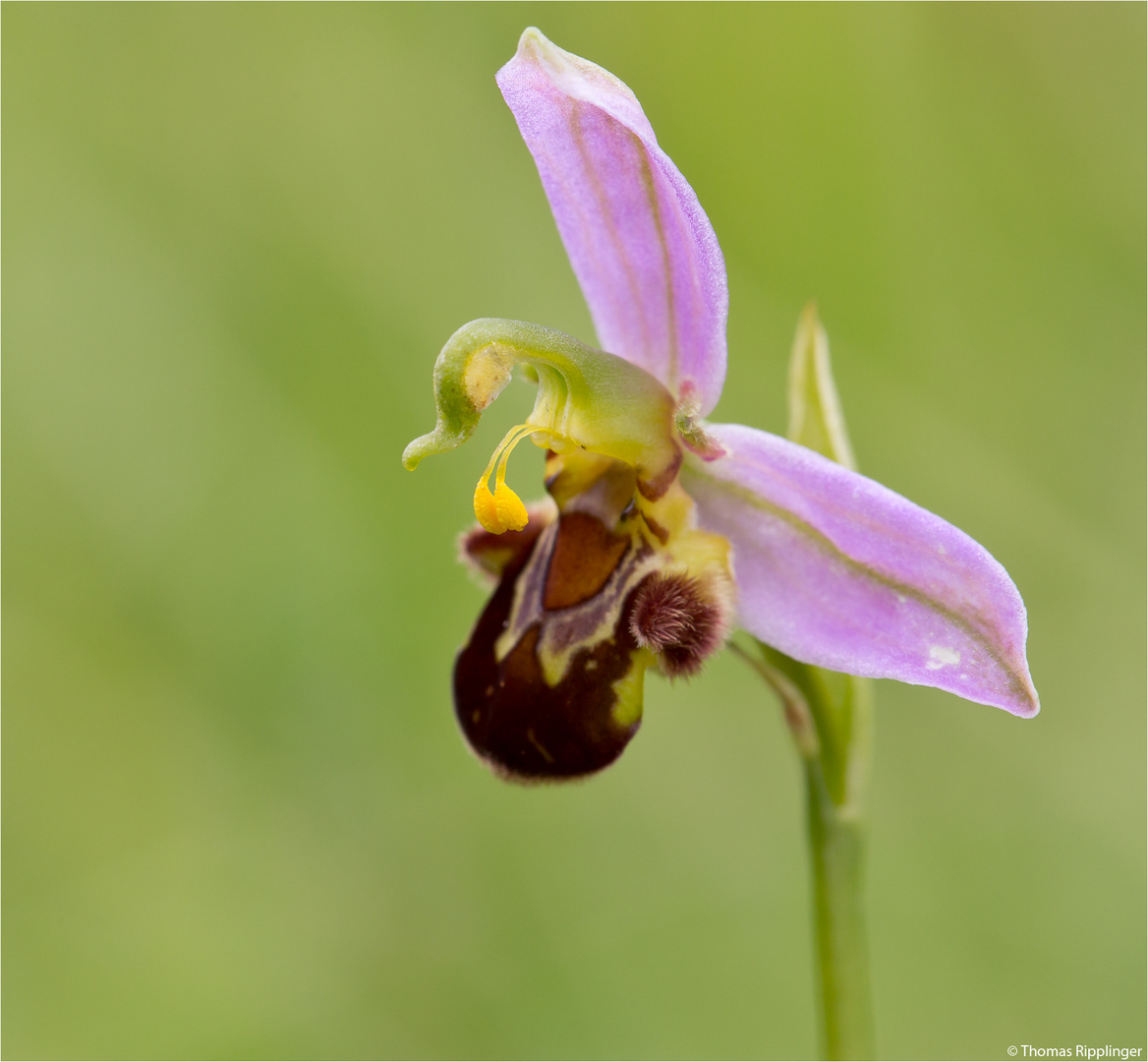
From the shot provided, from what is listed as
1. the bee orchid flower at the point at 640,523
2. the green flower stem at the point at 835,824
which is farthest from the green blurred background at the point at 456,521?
the bee orchid flower at the point at 640,523

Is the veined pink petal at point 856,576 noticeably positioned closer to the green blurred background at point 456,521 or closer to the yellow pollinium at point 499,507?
the yellow pollinium at point 499,507

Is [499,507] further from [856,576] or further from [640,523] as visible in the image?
[856,576]

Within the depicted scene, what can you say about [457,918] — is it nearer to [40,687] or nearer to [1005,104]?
[40,687]

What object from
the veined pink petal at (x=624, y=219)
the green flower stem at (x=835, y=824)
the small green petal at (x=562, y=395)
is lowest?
the green flower stem at (x=835, y=824)

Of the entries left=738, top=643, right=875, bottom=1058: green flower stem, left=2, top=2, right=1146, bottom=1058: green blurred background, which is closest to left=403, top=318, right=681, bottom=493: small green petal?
left=738, top=643, right=875, bottom=1058: green flower stem

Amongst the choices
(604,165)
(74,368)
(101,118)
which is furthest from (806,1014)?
(101,118)

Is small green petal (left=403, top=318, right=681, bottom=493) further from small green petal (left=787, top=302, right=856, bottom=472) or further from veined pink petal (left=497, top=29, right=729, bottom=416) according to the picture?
small green petal (left=787, top=302, right=856, bottom=472)

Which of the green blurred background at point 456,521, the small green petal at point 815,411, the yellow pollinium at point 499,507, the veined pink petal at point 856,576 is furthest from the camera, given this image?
the green blurred background at point 456,521
